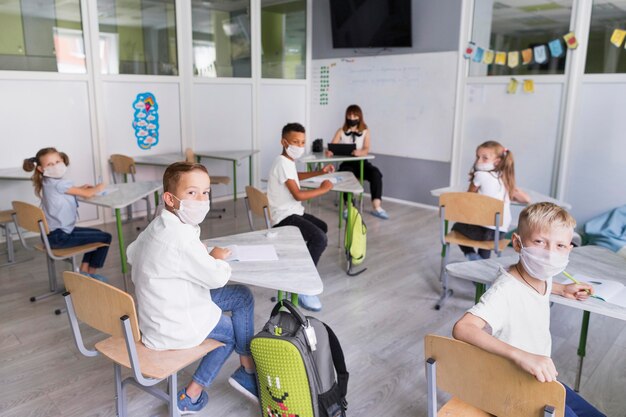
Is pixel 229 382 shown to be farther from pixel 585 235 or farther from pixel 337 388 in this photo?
pixel 585 235

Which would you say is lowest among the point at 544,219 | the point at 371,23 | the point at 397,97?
the point at 544,219

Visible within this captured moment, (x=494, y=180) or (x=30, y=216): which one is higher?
(x=494, y=180)

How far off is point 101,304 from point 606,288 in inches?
73.4

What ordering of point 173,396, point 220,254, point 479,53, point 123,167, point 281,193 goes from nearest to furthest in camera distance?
point 173,396, point 220,254, point 281,193, point 123,167, point 479,53

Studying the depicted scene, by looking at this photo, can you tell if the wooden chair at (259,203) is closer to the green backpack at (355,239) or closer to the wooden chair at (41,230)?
the green backpack at (355,239)

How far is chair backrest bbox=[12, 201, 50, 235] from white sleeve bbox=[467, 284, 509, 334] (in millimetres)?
2679

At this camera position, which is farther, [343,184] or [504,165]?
[343,184]

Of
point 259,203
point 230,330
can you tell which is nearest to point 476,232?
point 259,203

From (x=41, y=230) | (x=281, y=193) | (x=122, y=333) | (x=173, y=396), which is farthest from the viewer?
(x=281, y=193)

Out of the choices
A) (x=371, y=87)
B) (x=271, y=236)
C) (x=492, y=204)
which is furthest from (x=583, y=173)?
(x=271, y=236)

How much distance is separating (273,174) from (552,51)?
3253mm

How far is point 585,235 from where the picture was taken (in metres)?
4.70

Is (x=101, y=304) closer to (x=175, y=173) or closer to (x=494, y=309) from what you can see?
(x=175, y=173)

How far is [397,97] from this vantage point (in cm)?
621
